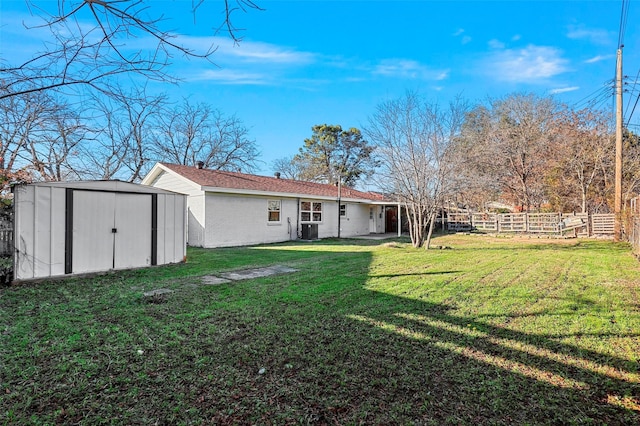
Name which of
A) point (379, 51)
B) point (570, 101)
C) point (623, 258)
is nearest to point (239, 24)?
point (379, 51)

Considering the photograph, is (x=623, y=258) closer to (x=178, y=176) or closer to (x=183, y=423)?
(x=183, y=423)

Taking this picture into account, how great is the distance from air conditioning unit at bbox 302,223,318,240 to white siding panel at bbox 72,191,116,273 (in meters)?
9.47

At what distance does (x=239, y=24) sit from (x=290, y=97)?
11.5 m

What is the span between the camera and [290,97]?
13445mm

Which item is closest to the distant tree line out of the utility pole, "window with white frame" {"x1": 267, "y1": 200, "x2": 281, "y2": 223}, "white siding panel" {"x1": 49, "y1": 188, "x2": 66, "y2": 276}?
the utility pole

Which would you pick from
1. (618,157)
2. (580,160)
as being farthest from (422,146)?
(580,160)

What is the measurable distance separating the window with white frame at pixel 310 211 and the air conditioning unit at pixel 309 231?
374mm

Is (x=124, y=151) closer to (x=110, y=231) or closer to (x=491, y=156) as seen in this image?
(x=110, y=231)

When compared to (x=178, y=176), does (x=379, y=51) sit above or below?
above

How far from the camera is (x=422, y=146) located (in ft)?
36.7

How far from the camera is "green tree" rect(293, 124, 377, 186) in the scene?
3234 centimetres

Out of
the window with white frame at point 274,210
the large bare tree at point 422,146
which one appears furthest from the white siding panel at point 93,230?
the large bare tree at point 422,146

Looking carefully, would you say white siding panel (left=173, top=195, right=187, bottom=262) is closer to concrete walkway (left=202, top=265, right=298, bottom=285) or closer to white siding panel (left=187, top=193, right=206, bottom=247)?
concrete walkway (left=202, top=265, right=298, bottom=285)

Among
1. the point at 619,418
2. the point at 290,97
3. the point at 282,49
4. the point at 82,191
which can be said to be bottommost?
the point at 619,418
